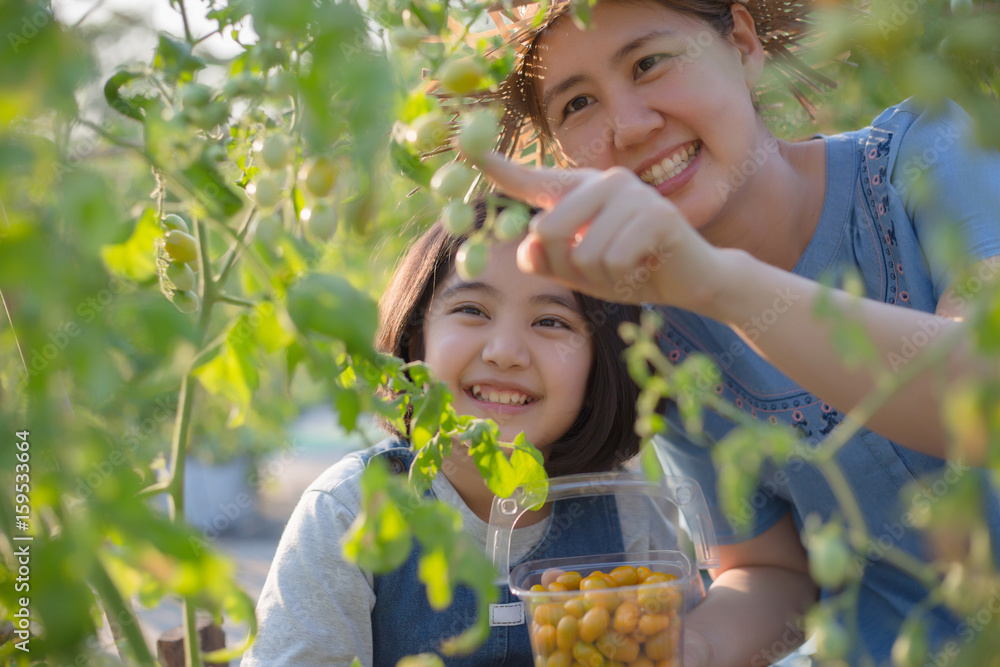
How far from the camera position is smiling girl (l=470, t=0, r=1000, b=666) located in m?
1.07

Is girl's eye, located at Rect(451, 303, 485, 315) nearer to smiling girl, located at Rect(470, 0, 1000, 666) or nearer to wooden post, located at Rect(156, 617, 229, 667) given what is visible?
smiling girl, located at Rect(470, 0, 1000, 666)

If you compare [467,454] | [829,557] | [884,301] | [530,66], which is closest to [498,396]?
[467,454]

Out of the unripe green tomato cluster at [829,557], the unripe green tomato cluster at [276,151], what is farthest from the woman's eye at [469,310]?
the unripe green tomato cluster at [829,557]

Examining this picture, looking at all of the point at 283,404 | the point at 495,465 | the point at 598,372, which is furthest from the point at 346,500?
the point at 283,404

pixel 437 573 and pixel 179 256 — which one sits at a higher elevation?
pixel 179 256

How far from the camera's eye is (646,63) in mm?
1113

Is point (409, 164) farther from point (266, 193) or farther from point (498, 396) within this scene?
point (498, 396)

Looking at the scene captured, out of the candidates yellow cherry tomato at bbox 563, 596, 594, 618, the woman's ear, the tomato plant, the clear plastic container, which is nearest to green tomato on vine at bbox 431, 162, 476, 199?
the tomato plant

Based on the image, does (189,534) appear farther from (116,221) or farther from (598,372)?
(598,372)

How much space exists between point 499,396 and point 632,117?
445mm

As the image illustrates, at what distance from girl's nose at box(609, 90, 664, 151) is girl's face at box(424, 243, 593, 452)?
26cm

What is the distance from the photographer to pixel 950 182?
1053 millimetres

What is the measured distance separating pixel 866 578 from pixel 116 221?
1.32 metres

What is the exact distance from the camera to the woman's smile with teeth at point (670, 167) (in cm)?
113
